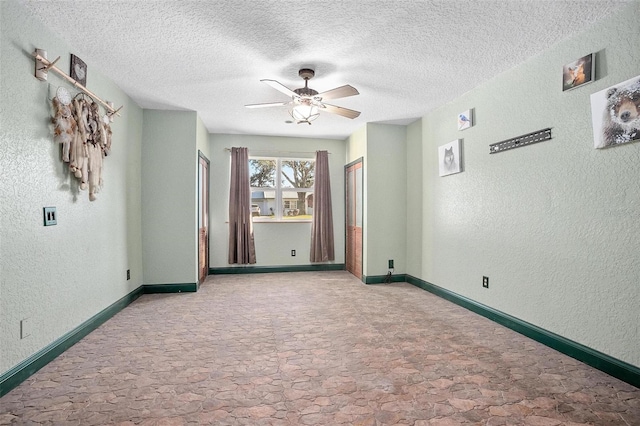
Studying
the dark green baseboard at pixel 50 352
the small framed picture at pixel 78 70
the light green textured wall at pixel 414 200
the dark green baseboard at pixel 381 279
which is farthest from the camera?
the dark green baseboard at pixel 381 279

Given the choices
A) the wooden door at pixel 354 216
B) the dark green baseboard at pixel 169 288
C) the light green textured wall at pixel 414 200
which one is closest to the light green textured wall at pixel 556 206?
the light green textured wall at pixel 414 200

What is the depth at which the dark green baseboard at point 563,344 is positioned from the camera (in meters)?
2.09

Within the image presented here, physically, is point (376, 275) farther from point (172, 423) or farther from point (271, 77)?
point (172, 423)

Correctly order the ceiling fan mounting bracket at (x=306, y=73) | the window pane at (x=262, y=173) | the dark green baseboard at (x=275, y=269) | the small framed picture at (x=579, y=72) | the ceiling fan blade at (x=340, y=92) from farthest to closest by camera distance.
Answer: the window pane at (x=262, y=173), the dark green baseboard at (x=275, y=269), the ceiling fan mounting bracket at (x=306, y=73), the ceiling fan blade at (x=340, y=92), the small framed picture at (x=579, y=72)

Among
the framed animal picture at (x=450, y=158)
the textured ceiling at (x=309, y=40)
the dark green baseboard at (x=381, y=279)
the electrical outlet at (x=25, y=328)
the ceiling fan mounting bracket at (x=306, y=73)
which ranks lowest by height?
the dark green baseboard at (x=381, y=279)

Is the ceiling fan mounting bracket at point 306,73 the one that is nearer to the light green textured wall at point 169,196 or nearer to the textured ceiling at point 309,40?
the textured ceiling at point 309,40

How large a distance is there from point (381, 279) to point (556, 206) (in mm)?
2790

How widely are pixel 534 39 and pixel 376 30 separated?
1.23m

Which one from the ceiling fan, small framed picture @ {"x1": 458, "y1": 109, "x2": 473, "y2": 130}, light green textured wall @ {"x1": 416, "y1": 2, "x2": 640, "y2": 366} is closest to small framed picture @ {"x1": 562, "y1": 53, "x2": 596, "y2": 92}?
light green textured wall @ {"x1": 416, "y1": 2, "x2": 640, "y2": 366}

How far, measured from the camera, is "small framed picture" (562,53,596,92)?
7.59 ft

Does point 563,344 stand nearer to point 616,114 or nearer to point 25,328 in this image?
point 616,114

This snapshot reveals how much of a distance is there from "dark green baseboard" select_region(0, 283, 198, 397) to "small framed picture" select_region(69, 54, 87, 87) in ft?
6.70

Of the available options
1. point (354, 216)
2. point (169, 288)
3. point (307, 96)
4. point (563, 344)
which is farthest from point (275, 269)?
point (563, 344)

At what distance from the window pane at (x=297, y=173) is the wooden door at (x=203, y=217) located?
1331mm
